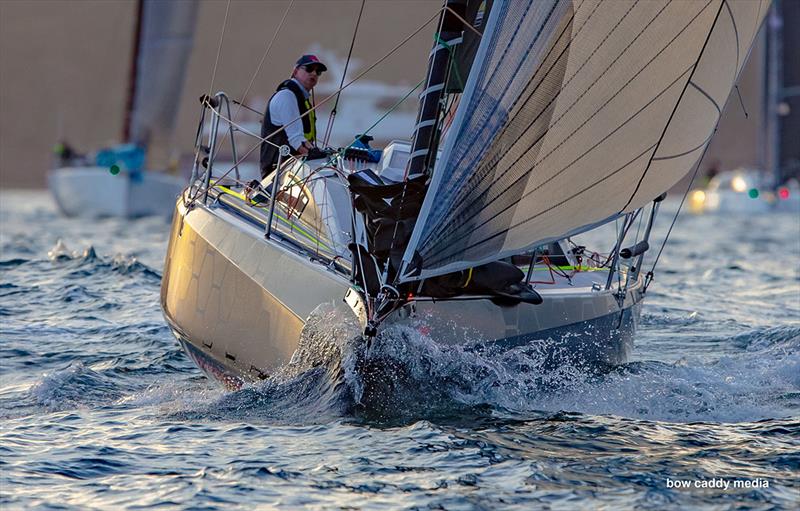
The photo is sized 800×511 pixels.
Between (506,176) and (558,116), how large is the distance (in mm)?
371

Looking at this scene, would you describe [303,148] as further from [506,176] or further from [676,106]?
[676,106]

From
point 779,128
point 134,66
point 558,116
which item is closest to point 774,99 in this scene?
point 779,128

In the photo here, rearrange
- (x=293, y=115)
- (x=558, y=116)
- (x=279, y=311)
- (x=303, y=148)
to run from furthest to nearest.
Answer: (x=293, y=115) → (x=303, y=148) → (x=279, y=311) → (x=558, y=116)

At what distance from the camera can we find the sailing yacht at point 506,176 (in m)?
6.02

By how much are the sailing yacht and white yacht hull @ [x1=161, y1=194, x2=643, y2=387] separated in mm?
12

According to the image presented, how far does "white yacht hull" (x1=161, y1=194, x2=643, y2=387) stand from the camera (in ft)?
20.8

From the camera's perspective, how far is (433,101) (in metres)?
6.55

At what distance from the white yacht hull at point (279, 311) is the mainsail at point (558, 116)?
1.30 ft

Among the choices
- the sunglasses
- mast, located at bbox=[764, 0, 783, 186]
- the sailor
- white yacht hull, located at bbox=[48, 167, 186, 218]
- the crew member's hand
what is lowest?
white yacht hull, located at bbox=[48, 167, 186, 218]

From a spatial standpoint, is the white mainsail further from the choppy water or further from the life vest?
the life vest

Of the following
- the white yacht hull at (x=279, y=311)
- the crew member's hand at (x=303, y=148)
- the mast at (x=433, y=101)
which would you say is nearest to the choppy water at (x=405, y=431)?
the white yacht hull at (x=279, y=311)

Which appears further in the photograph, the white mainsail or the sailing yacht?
the white mainsail

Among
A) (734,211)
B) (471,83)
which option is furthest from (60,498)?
(734,211)

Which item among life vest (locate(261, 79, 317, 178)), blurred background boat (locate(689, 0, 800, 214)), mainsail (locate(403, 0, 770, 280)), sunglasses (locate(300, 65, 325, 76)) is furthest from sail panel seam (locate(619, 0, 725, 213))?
blurred background boat (locate(689, 0, 800, 214))
